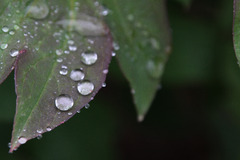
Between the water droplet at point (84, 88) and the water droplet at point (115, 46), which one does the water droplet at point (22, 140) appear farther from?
the water droplet at point (115, 46)

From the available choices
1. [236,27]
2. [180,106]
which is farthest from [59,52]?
[180,106]

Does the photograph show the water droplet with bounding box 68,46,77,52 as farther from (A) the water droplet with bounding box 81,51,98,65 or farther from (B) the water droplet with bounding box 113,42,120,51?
(B) the water droplet with bounding box 113,42,120,51

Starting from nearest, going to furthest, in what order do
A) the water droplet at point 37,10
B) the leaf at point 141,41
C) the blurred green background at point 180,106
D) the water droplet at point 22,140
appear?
the water droplet at point 22,140
the water droplet at point 37,10
the leaf at point 141,41
the blurred green background at point 180,106

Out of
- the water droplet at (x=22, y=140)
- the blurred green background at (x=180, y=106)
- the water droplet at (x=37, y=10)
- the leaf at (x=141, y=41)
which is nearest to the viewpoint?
the water droplet at (x=22, y=140)

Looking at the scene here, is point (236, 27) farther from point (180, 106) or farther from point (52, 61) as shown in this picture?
point (180, 106)

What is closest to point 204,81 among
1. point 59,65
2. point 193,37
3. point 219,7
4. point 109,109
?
point 193,37

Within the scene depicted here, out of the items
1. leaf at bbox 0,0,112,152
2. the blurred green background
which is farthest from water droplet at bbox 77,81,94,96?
the blurred green background

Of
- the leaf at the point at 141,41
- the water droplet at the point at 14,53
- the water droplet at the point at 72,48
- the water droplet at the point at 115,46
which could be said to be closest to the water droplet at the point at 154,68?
the leaf at the point at 141,41
